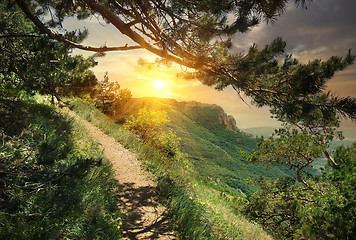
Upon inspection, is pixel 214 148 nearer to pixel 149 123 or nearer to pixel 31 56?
pixel 149 123

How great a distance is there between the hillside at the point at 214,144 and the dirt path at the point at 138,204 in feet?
Answer: 140

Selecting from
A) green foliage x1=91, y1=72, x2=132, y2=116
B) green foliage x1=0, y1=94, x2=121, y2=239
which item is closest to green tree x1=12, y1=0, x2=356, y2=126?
green foliage x1=0, y1=94, x2=121, y2=239

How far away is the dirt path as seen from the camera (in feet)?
11.6

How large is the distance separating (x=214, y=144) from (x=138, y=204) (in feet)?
297

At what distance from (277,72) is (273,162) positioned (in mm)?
5077

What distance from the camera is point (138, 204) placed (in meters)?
4.32

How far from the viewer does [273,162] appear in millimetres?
8383

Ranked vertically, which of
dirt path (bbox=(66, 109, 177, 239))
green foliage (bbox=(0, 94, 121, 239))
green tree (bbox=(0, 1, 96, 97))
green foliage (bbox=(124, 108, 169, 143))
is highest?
green tree (bbox=(0, 1, 96, 97))

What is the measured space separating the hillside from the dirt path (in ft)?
140

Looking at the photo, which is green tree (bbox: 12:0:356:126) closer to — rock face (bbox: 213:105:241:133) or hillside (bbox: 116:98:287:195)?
hillside (bbox: 116:98:287:195)

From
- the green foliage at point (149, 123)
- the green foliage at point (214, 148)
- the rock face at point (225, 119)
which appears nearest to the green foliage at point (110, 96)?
the green foliage at point (149, 123)

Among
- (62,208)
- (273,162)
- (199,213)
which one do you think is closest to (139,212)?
(199,213)

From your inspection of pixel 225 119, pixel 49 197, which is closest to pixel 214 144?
pixel 225 119

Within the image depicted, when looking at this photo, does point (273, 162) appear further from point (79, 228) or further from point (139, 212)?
point (79, 228)
